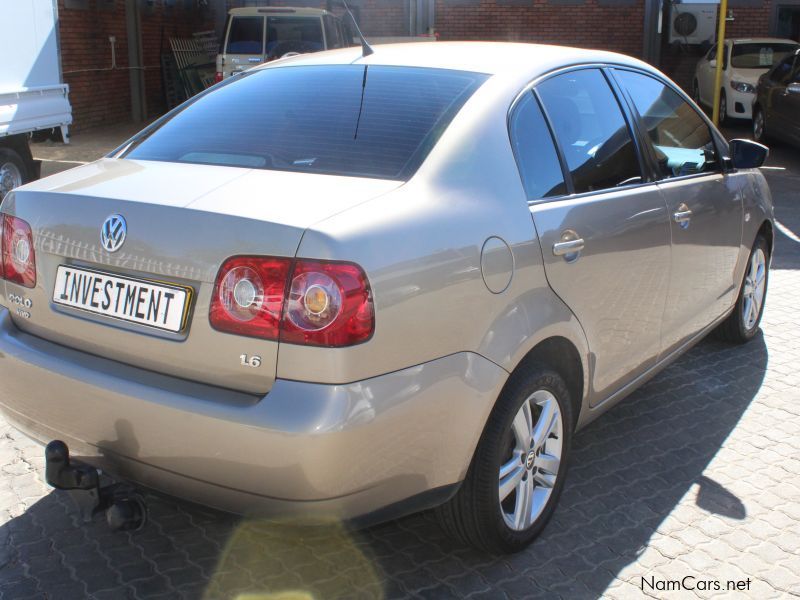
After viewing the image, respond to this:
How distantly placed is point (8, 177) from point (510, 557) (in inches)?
296

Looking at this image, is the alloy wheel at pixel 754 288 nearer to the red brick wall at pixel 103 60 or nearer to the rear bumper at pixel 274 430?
the rear bumper at pixel 274 430

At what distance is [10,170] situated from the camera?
902 cm

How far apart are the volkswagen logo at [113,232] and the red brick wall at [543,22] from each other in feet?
62.6

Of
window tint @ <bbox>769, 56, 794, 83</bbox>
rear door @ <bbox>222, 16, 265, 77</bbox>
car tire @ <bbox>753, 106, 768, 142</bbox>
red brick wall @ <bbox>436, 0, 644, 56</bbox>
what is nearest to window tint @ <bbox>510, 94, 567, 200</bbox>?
window tint @ <bbox>769, 56, 794, 83</bbox>

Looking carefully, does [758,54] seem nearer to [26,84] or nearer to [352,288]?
[26,84]

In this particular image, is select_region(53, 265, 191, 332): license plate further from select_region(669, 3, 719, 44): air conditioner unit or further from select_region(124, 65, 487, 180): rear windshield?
select_region(669, 3, 719, 44): air conditioner unit

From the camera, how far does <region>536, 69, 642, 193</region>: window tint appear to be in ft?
11.0

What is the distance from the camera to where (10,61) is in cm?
858

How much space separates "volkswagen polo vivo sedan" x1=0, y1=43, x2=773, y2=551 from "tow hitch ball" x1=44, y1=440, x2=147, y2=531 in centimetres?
7

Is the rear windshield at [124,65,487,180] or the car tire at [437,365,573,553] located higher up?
the rear windshield at [124,65,487,180]

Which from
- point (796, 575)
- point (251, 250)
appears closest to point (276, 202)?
point (251, 250)

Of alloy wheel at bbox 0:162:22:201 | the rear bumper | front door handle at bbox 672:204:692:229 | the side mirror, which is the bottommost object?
alloy wheel at bbox 0:162:22:201

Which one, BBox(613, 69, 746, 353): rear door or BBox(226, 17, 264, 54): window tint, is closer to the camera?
BBox(613, 69, 746, 353): rear door

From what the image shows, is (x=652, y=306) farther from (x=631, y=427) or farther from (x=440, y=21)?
(x=440, y=21)
